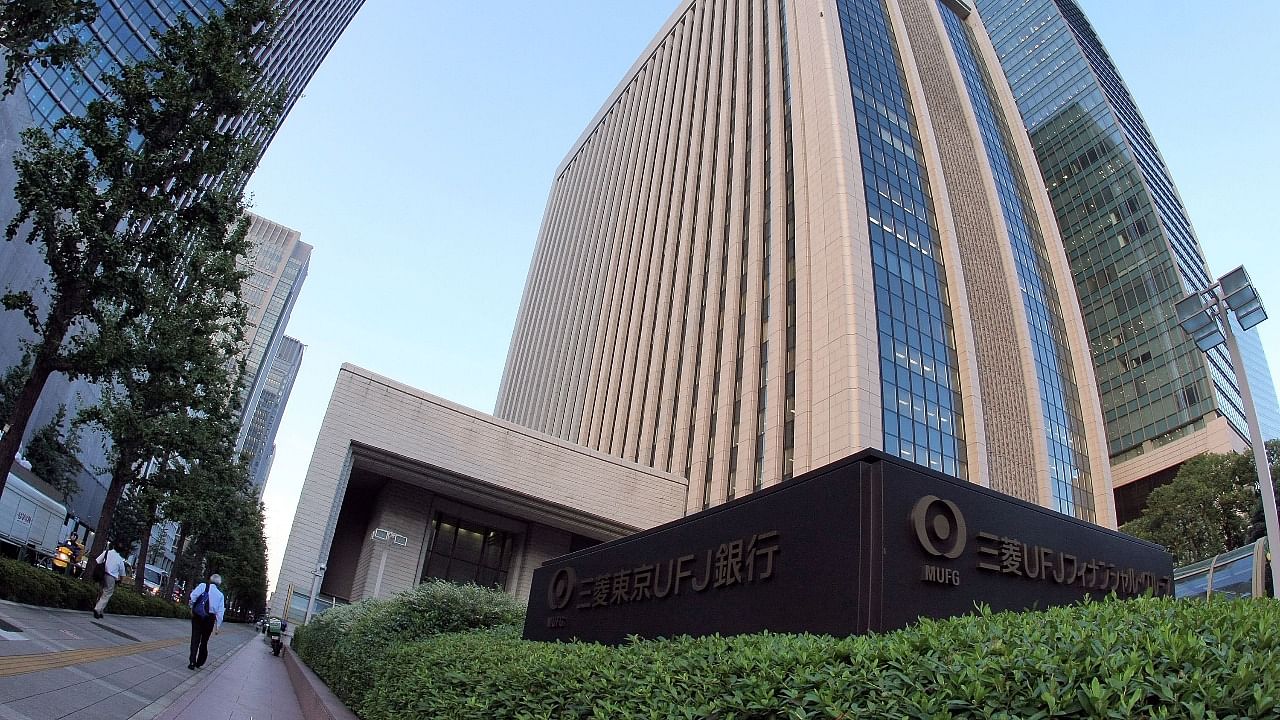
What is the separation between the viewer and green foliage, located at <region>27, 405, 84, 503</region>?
4141cm

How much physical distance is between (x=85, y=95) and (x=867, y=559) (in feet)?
201

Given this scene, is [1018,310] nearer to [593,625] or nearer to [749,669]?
[593,625]

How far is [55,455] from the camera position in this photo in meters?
42.6

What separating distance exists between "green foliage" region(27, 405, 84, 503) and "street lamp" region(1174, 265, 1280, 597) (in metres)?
51.9

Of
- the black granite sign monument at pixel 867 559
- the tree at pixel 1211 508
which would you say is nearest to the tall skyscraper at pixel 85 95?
the black granite sign monument at pixel 867 559

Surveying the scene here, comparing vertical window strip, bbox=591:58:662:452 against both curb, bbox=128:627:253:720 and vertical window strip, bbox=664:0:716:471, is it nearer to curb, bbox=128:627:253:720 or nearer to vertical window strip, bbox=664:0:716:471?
vertical window strip, bbox=664:0:716:471

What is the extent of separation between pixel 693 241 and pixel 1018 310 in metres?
20.3

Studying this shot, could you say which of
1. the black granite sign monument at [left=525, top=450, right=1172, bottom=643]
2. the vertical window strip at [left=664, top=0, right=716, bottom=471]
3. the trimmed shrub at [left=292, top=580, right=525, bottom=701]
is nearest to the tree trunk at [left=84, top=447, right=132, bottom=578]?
the trimmed shrub at [left=292, top=580, right=525, bottom=701]

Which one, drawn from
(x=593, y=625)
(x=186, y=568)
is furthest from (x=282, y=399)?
(x=593, y=625)

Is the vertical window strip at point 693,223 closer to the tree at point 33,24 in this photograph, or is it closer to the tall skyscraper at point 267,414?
the tree at point 33,24

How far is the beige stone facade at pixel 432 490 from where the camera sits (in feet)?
93.1

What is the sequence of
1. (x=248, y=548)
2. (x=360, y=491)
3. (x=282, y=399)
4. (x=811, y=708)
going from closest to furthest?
1. (x=811, y=708)
2. (x=360, y=491)
3. (x=248, y=548)
4. (x=282, y=399)

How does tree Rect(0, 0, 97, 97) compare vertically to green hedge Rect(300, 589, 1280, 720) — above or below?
above

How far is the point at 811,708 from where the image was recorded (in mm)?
2852
